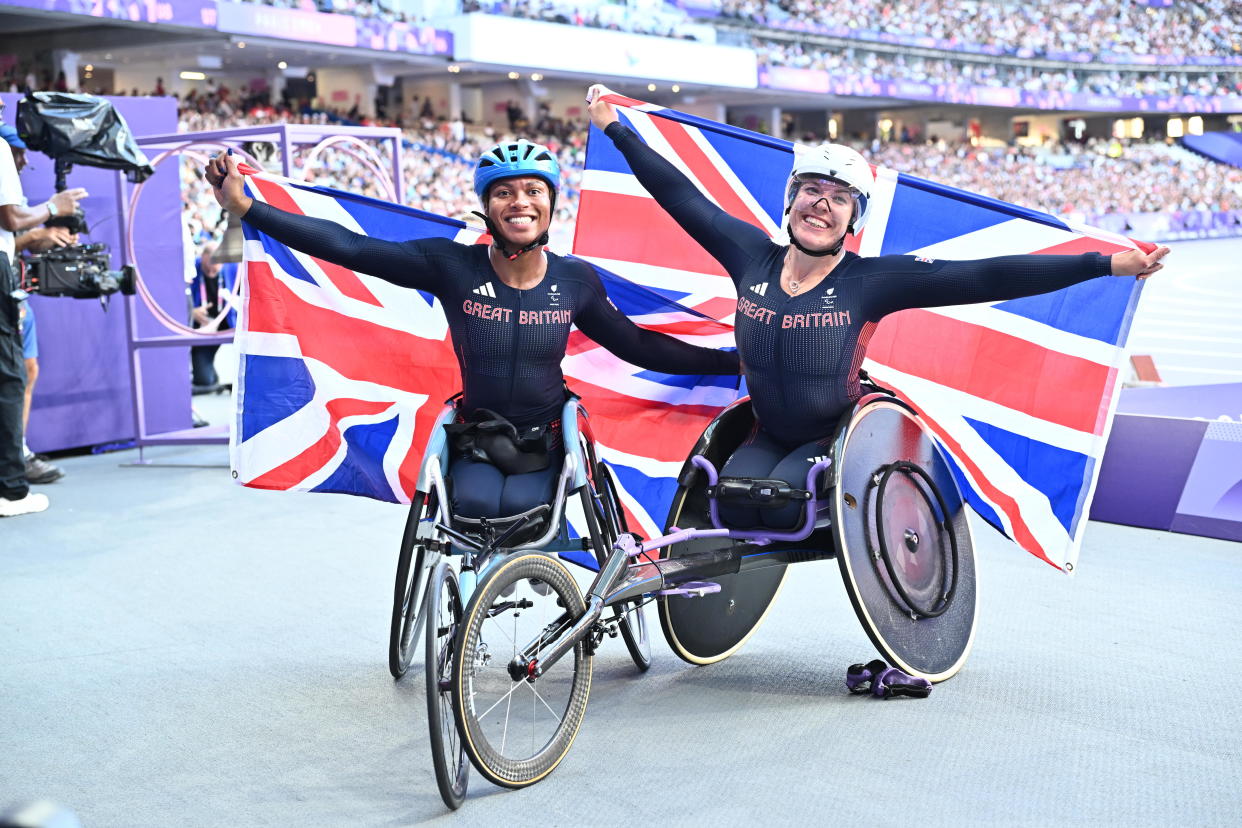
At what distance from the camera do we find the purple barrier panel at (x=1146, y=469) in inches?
Result: 247

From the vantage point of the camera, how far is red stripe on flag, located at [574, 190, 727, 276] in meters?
5.05

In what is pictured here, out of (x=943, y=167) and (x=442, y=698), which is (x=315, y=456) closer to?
(x=442, y=698)

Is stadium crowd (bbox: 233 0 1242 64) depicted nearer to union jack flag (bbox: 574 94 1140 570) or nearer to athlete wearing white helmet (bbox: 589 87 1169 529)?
union jack flag (bbox: 574 94 1140 570)

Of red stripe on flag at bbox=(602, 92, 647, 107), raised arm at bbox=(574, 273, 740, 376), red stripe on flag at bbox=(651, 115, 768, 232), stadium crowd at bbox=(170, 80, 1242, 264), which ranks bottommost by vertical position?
stadium crowd at bbox=(170, 80, 1242, 264)

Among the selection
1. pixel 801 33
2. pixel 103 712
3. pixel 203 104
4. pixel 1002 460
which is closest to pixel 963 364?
pixel 1002 460

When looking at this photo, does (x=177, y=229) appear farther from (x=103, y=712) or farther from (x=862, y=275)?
(x=862, y=275)

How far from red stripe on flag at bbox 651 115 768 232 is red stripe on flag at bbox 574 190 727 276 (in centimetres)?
20

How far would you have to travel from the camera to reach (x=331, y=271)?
4742mm

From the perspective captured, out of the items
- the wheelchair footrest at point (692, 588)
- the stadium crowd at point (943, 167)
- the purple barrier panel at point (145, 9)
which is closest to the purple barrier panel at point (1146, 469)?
the wheelchair footrest at point (692, 588)

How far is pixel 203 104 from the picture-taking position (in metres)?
27.6

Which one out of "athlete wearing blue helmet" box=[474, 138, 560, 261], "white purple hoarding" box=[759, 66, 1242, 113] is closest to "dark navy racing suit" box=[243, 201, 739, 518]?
"athlete wearing blue helmet" box=[474, 138, 560, 261]

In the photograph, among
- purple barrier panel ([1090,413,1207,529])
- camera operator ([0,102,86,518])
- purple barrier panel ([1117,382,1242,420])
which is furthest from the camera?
purple barrier panel ([1117,382,1242,420])

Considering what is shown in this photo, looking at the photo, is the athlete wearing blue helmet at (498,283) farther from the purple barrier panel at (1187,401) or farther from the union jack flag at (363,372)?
the purple barrier panel at (1187,401)

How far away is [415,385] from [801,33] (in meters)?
41.1
